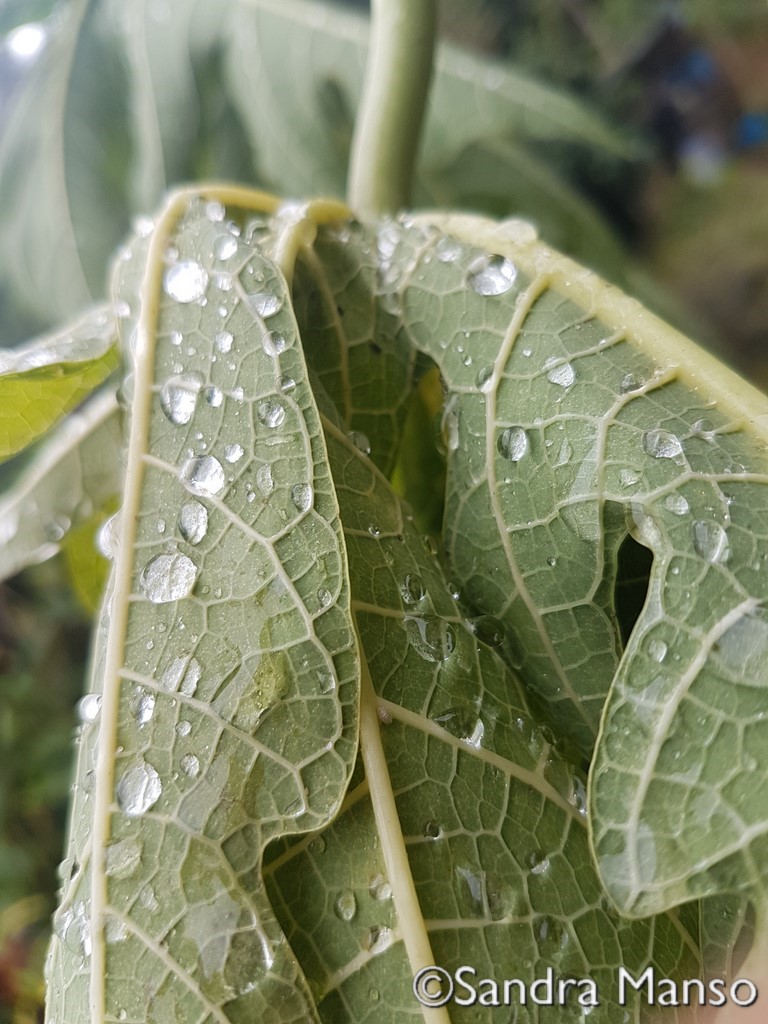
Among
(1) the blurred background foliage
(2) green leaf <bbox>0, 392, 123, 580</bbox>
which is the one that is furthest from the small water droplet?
(1) the blurred background foliage

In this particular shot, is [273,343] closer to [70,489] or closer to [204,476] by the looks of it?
[204,476]

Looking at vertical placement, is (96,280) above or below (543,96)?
below

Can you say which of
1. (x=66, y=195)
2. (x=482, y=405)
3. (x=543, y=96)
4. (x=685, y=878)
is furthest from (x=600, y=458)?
(x=66, y=195)

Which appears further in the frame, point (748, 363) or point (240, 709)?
point (748, 363)

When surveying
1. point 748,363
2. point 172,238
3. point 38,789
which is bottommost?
point 38,789

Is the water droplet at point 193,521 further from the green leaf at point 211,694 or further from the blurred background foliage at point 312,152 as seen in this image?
the blurred background foliage at point 312,152

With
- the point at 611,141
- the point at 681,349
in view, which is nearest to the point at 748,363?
the point at 611,141

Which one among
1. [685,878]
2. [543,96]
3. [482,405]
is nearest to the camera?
[685,878]

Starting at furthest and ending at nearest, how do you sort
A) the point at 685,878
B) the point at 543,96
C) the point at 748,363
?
the point at 748,363
the point at 543,96
the point at 685,878

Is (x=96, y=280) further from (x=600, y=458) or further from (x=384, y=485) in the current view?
(x=600, y=458)
